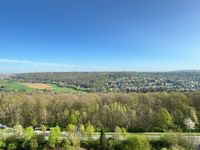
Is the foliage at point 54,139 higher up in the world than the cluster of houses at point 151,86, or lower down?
lower down

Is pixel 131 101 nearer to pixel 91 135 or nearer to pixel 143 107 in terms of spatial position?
pixel 143 107

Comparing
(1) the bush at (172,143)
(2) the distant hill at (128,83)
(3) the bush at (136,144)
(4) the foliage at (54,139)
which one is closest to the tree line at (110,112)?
(4) the foliage at (54,139)

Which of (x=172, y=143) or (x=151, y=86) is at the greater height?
(x=151, y=86)

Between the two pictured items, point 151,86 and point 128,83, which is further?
point 128,83

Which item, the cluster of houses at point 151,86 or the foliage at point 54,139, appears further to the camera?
the cluster of houses at point 151,86

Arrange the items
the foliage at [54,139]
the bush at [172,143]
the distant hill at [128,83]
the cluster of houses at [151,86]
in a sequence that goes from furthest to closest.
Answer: the distant hill at [128,83] → the cluster of houses at [151,86] → the foliage at [54,139] → the bush at [172,143]

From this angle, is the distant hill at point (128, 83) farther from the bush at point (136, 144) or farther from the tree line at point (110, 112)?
the bush at point (136, 144)

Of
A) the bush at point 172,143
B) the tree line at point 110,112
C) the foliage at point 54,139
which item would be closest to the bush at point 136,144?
the bush at point 172,143

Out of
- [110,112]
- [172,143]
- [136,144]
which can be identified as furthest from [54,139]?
[172,143]

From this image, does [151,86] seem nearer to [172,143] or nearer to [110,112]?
[110,112]

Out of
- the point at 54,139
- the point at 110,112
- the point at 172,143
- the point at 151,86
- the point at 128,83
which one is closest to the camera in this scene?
the point at 172,143

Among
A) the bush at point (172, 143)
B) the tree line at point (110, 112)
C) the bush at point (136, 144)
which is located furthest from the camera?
the tree line at point (110, 112)
